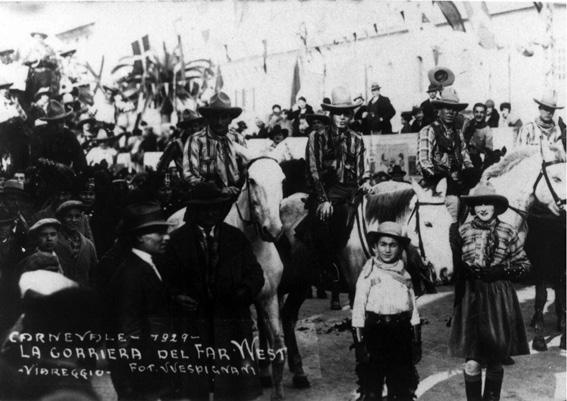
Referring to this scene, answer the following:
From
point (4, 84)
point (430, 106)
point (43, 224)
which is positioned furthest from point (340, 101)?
point (4, 84)

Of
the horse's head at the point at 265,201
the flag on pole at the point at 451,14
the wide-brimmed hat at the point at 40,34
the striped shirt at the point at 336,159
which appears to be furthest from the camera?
the flag on pole at the point at 451,14

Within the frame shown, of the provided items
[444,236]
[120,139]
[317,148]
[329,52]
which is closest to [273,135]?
[317,148]

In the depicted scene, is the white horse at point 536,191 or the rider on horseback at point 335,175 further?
the white horse at point 536,191

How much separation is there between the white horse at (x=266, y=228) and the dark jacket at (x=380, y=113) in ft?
3.69

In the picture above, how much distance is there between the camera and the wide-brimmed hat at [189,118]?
5145mm

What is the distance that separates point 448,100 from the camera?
5.18m

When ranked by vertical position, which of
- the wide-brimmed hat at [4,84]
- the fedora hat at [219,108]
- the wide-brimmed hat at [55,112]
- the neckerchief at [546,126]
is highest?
the wide-brimmed hat at [4,84]

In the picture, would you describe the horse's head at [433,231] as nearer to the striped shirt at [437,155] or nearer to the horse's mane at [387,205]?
the horse's mane at [387,205]

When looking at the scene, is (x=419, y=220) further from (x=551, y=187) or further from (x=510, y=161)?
(x=551, y=187)

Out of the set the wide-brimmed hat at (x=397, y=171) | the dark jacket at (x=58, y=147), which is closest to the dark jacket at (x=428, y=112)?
the wide-brimmed hat at (x=397, y=171)

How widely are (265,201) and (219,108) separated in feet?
3.16

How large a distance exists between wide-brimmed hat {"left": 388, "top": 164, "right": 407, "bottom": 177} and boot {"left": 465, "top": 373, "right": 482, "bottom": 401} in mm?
1857

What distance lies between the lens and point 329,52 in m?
5.27

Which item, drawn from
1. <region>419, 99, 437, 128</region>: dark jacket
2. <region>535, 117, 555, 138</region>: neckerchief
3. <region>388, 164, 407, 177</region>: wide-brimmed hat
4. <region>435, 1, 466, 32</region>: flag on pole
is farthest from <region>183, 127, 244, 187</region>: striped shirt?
<region>535, 117, 555, 138</region>: neckerchief
